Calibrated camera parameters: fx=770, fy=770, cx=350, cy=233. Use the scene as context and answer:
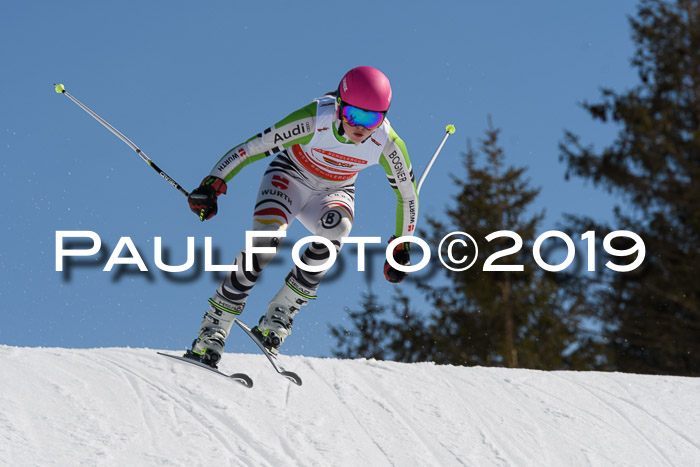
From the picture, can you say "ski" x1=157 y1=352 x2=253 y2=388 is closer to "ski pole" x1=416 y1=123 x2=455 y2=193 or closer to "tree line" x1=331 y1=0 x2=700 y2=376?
"ski pole" x1=416 y1=123 x2=455 y2=193

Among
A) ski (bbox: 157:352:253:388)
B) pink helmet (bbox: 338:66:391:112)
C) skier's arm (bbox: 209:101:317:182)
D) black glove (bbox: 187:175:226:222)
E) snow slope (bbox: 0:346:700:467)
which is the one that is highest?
pink helmet (bbox: 338:66:391:112)

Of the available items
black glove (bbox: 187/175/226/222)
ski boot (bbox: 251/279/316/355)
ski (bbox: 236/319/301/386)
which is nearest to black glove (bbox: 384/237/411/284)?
ski boot (bbox: 251/279/316/355)

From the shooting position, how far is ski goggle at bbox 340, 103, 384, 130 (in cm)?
508

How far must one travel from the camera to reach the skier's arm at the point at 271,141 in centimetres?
532

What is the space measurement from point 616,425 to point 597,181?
508 inches

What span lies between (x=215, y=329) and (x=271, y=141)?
143 centimetres

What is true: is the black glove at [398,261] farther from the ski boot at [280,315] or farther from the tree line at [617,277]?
the tree line at [617,277]

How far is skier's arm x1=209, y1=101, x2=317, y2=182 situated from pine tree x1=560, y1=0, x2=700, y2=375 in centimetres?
1304

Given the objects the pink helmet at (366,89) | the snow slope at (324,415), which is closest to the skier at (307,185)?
the pink helmet at (366,89)

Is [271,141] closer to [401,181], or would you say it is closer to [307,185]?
[307,185]

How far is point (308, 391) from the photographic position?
5.68 m

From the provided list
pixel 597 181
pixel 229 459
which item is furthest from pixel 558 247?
pixel 229 459

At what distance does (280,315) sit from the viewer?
18.7ft

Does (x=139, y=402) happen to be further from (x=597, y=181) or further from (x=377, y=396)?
(x=597, y=181)
